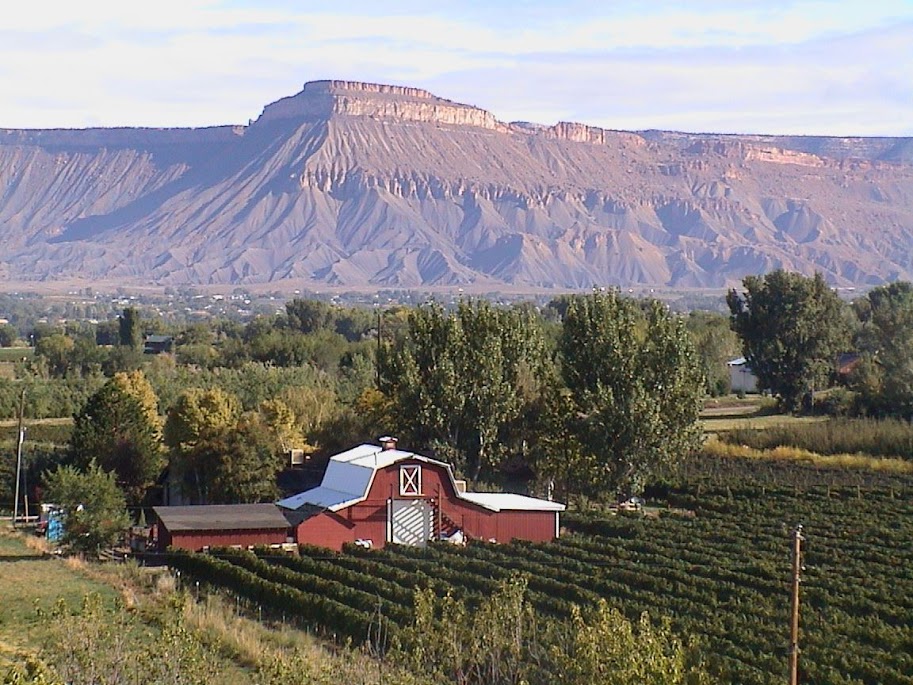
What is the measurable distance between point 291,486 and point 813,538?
19387 millimetres

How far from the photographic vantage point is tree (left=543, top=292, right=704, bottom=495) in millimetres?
42875

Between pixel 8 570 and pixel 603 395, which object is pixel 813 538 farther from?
pixel 8 570

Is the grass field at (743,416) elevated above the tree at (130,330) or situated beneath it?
situated beneath

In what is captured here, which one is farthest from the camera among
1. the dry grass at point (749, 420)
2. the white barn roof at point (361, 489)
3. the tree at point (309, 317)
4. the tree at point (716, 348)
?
the tree at point (309, 317)

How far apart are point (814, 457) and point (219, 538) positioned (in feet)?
84.2

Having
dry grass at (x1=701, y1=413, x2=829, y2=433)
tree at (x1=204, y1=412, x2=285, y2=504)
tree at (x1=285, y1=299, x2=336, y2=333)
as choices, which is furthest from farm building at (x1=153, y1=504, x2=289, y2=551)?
tree at (x1=285, y1=299, x2=336, y2=333)

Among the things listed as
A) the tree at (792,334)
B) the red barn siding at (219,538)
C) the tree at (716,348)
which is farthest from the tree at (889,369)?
the red barn siding at (219,538)

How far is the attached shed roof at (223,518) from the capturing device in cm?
3575

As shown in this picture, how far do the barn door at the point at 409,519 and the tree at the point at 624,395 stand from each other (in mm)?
7378

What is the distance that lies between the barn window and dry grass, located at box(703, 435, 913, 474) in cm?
1899

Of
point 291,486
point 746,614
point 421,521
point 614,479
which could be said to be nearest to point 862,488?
point 614,479

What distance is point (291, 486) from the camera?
47125mm

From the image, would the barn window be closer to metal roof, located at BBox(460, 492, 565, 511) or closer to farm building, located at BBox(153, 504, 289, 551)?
metal roof, located at BBox(460, 492, 565, 511)

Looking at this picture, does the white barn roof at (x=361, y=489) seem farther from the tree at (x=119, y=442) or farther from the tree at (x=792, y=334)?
the tree at (x=792, y=334)
